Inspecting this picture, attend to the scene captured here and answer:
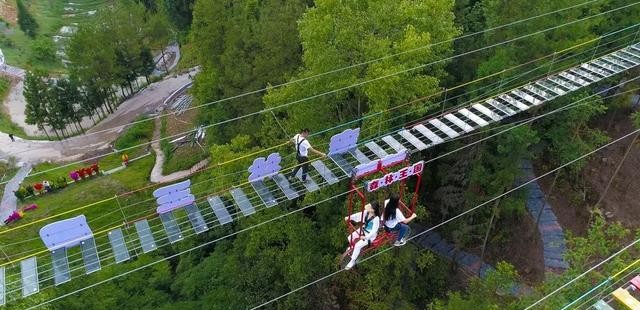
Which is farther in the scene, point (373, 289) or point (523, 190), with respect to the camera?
point (523, 190)

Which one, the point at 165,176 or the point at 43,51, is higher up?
the point at 43,51

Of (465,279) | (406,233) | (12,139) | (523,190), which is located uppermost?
(406,233)

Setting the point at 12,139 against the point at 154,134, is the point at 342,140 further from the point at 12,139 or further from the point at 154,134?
the point at 12,139

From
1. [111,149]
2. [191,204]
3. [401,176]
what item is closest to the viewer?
[401,176]

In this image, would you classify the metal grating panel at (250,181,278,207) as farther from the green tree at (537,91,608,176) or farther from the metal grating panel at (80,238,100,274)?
the green tree at (537,91,608,176)

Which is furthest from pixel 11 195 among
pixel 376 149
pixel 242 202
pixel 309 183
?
pixel 376 149

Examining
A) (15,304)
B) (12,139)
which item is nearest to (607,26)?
(15,304)

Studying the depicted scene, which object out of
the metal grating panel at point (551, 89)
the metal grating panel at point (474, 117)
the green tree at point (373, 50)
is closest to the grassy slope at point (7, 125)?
the green tree at point (373, 50)

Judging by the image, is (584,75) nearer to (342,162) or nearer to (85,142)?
(342,162)
